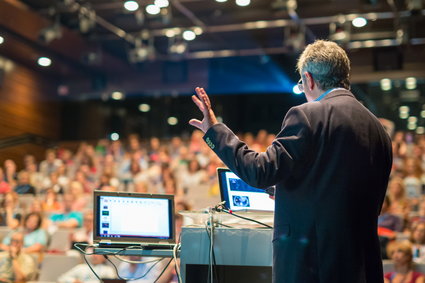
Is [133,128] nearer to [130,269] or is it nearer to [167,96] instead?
[167,96]

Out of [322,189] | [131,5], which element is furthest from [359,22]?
[322,189]

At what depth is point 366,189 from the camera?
170cm

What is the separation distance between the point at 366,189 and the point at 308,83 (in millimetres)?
346

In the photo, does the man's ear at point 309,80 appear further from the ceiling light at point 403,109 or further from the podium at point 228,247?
the ceiling light at point 403,109

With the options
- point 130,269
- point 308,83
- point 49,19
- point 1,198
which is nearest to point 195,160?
point 1,198

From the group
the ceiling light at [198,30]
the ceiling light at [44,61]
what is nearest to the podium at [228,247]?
the ceiling light at [198,30]

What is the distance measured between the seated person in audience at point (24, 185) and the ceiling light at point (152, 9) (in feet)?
9.33

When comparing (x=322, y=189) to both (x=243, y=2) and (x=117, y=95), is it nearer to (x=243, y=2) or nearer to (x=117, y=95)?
(x=243, y=2)

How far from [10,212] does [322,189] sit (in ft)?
17.9

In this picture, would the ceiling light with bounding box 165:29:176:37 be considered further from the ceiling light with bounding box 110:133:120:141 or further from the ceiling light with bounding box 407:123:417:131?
the ceiling light with bounding box 407:123:417:131

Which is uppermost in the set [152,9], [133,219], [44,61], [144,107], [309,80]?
[152,9]

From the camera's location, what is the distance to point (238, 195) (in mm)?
2445

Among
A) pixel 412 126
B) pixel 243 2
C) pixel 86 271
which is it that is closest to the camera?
pixel 86 271

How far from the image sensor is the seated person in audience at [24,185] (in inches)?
308
